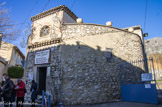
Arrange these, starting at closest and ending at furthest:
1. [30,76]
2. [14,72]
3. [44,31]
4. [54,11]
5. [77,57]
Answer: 1. [77,57]
2. [30,76]
3. [54,11]
4. [44,31]
5. [14,72]

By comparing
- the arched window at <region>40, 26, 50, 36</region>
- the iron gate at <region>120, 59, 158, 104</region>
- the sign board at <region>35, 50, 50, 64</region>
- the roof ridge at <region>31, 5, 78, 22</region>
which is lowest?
the iron gate at <region>120, 59, 158, 104</region>

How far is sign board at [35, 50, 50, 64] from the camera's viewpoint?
839cm

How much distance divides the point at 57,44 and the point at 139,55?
→ 22.6 feet

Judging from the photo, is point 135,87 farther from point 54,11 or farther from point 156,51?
point 156,51

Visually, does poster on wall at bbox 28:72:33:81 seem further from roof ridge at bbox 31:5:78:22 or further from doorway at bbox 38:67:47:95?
roof ridge at bbox 31:5:78:22

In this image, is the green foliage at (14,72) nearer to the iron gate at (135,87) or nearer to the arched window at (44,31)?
the arched window at (44,31)

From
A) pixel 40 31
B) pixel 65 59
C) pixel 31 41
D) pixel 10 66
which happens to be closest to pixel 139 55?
pixel 65 59

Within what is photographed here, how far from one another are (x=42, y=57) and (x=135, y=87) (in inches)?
258

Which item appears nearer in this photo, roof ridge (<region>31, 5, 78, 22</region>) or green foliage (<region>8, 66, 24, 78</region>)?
roof ridge (<region>31, 5, 78, 22</region>)

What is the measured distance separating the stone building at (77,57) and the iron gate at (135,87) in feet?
0.27

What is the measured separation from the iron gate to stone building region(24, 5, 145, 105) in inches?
3.3

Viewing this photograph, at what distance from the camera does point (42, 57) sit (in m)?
8.61

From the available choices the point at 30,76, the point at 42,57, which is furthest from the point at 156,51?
the point at 30,76

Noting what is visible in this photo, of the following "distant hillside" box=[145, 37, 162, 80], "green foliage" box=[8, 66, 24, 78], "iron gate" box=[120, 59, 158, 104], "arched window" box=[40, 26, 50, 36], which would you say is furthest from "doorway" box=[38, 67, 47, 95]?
"distant hillside" box=[145, 37, 162, 80]
